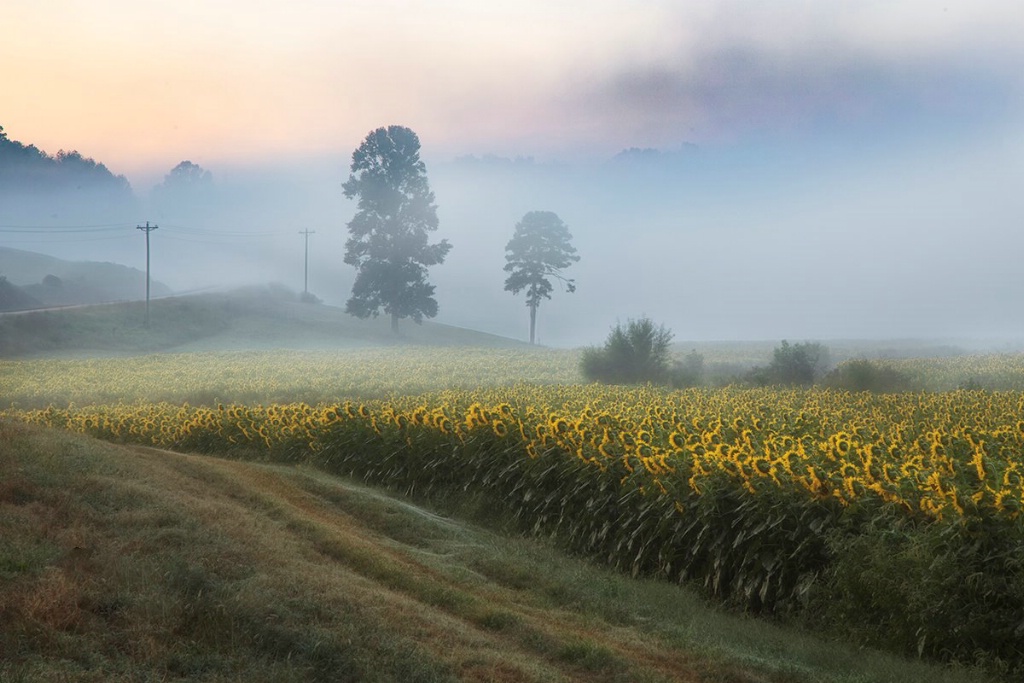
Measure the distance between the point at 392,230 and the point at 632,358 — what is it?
3967cm

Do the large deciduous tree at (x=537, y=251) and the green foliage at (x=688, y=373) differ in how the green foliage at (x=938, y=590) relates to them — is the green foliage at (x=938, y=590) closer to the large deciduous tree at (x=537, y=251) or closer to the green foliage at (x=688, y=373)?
→ the green foliage at (x=688, y=373)

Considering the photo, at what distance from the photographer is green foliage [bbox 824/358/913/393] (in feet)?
84.5

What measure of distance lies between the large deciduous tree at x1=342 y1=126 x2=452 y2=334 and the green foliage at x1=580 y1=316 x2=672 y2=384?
1465 inches

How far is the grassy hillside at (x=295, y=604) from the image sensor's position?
623 cm

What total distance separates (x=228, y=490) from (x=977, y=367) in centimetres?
2430

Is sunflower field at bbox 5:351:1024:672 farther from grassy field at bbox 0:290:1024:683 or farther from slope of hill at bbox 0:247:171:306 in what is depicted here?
slope of hill at bbox 0:247:171:306

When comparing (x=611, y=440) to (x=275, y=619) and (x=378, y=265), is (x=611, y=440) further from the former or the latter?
(x=378, y=265)

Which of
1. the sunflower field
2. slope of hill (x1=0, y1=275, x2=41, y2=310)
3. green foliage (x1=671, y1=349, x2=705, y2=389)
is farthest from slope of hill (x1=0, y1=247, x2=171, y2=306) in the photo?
the sunflower field

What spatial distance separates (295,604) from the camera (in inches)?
278

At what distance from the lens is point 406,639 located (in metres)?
6.86

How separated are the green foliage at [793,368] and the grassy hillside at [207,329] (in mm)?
33119

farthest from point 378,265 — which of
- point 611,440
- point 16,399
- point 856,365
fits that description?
point 611,440

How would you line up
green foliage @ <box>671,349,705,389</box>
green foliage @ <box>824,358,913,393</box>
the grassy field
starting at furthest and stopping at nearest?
1. green foliage @ <box>671,349,705,389</box>
2. green foliage @ <box>824,358,913,393</box>
3. the grassy field

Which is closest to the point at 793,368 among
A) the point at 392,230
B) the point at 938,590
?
the point at 938,590
